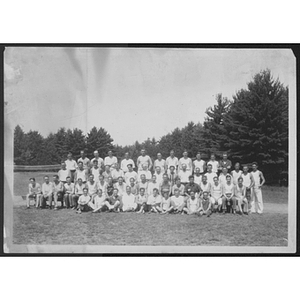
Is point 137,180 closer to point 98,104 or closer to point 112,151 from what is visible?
point 112,151

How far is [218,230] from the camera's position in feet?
30.3

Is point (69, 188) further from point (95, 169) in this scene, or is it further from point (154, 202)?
point (154, 202)

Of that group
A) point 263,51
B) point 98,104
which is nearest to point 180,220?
point 98,104

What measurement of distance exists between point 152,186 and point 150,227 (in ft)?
2.39

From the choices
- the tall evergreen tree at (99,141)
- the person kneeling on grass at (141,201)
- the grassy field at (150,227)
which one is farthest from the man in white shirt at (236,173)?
the tall evergreen tree at (99,141)

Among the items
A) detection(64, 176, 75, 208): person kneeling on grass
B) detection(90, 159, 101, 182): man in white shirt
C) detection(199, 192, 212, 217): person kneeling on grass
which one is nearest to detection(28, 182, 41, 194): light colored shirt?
detection(64, 176, 75, 208): person kneeling on grass

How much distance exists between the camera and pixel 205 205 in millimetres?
9328

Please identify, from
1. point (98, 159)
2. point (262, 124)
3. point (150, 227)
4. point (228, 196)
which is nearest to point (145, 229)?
point (150, 227)

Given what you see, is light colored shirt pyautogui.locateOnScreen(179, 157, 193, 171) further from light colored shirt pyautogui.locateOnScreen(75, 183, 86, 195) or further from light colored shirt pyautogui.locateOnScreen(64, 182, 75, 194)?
light colored shirt pyautogui.locateOnScreen(64, 182, 75, 194)

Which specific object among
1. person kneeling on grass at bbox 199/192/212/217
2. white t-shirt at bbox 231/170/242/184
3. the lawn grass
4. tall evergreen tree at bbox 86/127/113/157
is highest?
tall evergreen tree at bbox 86/127/113/157

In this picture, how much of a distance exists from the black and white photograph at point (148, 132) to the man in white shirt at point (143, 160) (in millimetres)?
18

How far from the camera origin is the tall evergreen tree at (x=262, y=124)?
930 cm

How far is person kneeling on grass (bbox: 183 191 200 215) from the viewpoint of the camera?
929cm

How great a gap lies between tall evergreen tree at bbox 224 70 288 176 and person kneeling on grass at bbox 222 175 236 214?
21.3 inches
